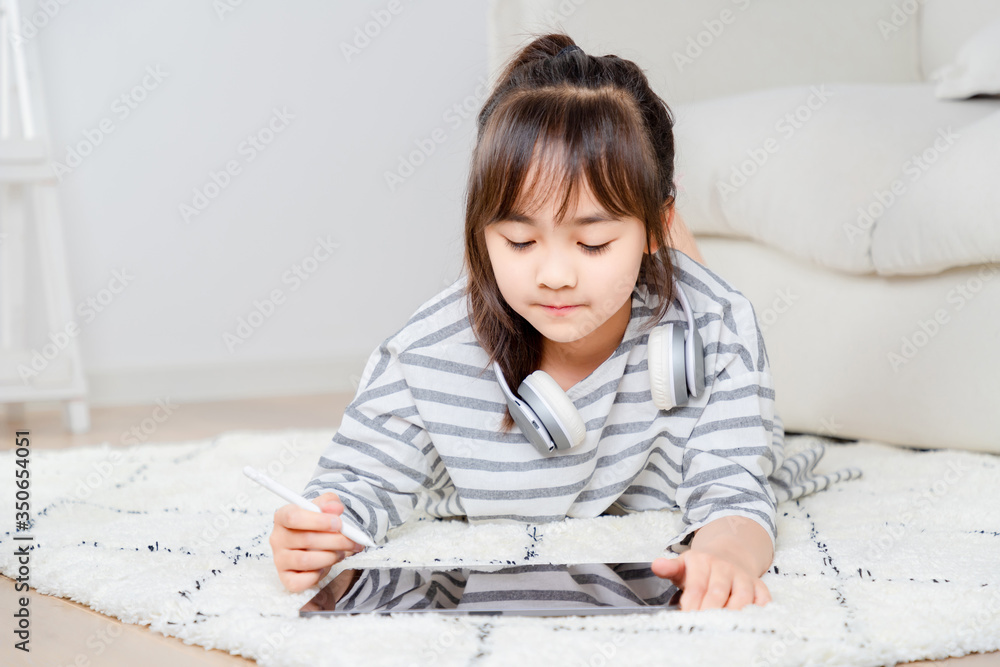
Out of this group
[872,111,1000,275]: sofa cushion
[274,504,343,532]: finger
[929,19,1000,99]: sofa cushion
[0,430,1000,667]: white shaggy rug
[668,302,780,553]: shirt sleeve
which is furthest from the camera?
[929,19,1000,99]: sofa cushion

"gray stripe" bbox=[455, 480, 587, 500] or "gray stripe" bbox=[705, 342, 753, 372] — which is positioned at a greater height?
"gray stripe" bbox=[705, 342, 753, 372]

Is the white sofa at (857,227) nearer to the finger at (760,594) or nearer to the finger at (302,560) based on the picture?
Answer: the finger at (760,594)

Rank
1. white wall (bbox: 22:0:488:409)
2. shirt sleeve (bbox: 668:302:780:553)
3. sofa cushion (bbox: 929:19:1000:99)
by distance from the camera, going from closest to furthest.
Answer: shirt sleeve (bbox: 668:302:780:553) < sofa cushion (bbox: 929:19:1000:99) < white wall (bbox: 22:0:488:409)

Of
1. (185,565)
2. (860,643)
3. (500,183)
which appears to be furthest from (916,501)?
(185,565)

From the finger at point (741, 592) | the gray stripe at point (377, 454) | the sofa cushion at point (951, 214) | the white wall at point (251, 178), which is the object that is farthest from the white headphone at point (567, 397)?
the white wall at point (251, 178)

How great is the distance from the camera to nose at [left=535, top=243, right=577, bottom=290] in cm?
66

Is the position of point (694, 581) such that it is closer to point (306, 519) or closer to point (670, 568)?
point (670, 568)

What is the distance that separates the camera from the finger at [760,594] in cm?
58

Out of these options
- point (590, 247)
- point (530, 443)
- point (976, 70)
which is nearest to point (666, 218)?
point (590, 247)

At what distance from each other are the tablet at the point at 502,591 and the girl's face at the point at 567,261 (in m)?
0.19

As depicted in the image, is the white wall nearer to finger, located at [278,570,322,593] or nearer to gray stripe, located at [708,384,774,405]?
gray stripe, located at [708,384,774,405]

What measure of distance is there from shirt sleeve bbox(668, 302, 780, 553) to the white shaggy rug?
0.05 meters

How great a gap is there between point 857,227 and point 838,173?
78mm

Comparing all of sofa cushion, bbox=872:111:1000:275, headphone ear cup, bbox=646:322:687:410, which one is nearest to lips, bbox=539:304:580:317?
headphone ear cup, bbox=646:322:687:410
